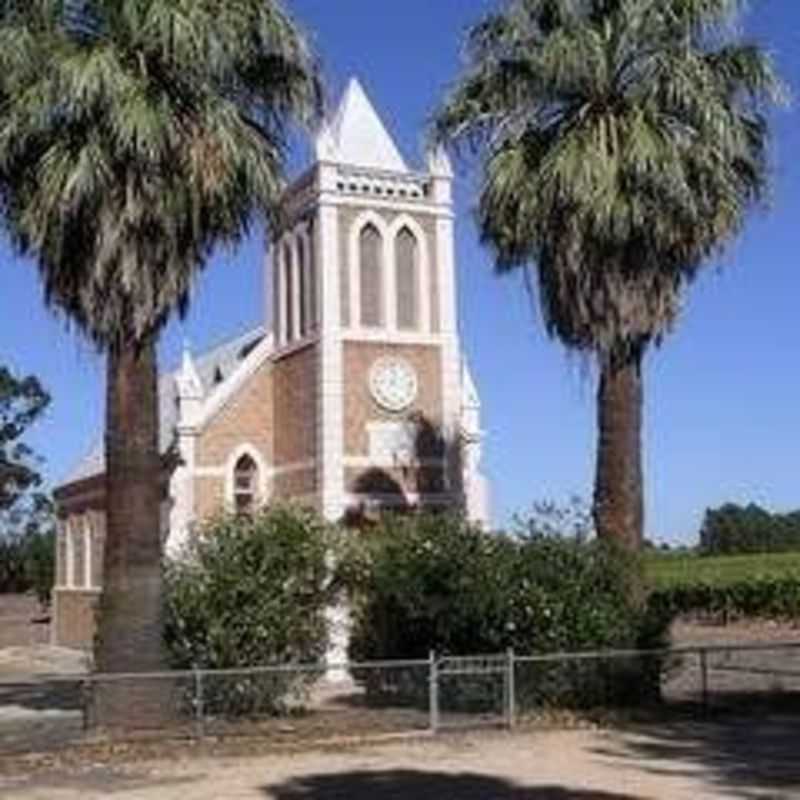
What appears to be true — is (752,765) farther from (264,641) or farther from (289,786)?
(264,641)

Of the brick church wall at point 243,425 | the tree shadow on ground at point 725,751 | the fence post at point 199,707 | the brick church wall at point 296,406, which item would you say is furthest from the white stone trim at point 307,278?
the tree shadow on ground at point 725,751

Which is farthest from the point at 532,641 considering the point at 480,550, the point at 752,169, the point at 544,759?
the point at 752,169

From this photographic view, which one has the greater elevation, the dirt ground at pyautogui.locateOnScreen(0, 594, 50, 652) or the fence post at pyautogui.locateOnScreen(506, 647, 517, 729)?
the dirt ground at pyautogui.locateOnScreen(0, 594, 50, 652)

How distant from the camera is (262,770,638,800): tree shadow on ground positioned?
58.4 ft

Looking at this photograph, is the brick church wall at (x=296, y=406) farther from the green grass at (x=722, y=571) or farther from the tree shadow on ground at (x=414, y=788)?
the tree shadow on ground at (x=414, y=788)

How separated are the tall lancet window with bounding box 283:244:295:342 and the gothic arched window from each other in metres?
3.11

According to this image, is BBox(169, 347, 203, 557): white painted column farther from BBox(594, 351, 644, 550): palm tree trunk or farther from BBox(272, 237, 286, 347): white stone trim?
BBox(594, 351, 644, 550): palm tree trunk

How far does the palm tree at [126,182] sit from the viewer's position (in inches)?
960

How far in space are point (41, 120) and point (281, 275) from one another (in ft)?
65.8

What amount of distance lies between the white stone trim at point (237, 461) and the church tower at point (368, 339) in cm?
33

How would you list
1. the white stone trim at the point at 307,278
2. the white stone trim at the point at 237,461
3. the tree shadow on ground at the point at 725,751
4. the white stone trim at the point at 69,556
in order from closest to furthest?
the tree shadow on ground at the point at 725,751 → the white stone trim at the point at 307,278 → the white stone trim at the point at 237,461 → the white stone trim at the point at 69,556

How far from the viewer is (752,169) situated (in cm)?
2870

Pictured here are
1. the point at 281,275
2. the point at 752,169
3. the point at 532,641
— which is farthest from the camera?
the point at 281,275

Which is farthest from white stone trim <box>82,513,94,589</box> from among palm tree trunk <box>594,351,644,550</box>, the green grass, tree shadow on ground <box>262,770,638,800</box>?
tree shadow on ground <box>262,770,638,800</box>
